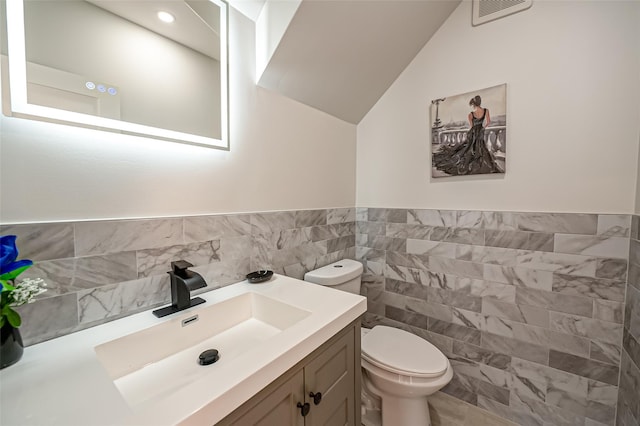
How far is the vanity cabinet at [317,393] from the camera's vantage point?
2.07 ft

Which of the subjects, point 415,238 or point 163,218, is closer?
point 163,218

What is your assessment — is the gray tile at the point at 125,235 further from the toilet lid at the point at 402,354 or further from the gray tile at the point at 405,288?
the gray tile at the point at 405,288

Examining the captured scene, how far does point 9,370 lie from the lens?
1.93 ft

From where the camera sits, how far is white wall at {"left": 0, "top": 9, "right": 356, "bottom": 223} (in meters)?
0.71

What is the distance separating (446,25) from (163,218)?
79.0 inches

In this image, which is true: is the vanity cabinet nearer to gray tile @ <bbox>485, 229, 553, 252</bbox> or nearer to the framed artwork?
gray tile @ <bbox>485, 229, 553, 252</bbox>

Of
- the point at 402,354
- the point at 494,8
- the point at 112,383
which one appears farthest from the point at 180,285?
the point at 494,8

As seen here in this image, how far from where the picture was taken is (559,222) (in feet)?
4.33

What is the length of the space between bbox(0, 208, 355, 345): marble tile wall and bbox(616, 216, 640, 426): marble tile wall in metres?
1.67

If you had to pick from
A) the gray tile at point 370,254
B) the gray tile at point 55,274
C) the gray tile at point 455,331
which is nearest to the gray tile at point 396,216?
the gray tile at point 370,254

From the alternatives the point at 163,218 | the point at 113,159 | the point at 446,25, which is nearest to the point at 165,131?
the point at 113,159

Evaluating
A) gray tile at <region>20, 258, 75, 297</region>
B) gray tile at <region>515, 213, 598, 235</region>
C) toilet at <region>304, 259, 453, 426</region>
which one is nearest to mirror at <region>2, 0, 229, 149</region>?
gray tile at <region>20, 258, 75, 297</region>

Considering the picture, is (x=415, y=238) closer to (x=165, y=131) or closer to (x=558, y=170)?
(x=558, y=170)

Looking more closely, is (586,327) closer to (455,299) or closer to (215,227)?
(455,299)
